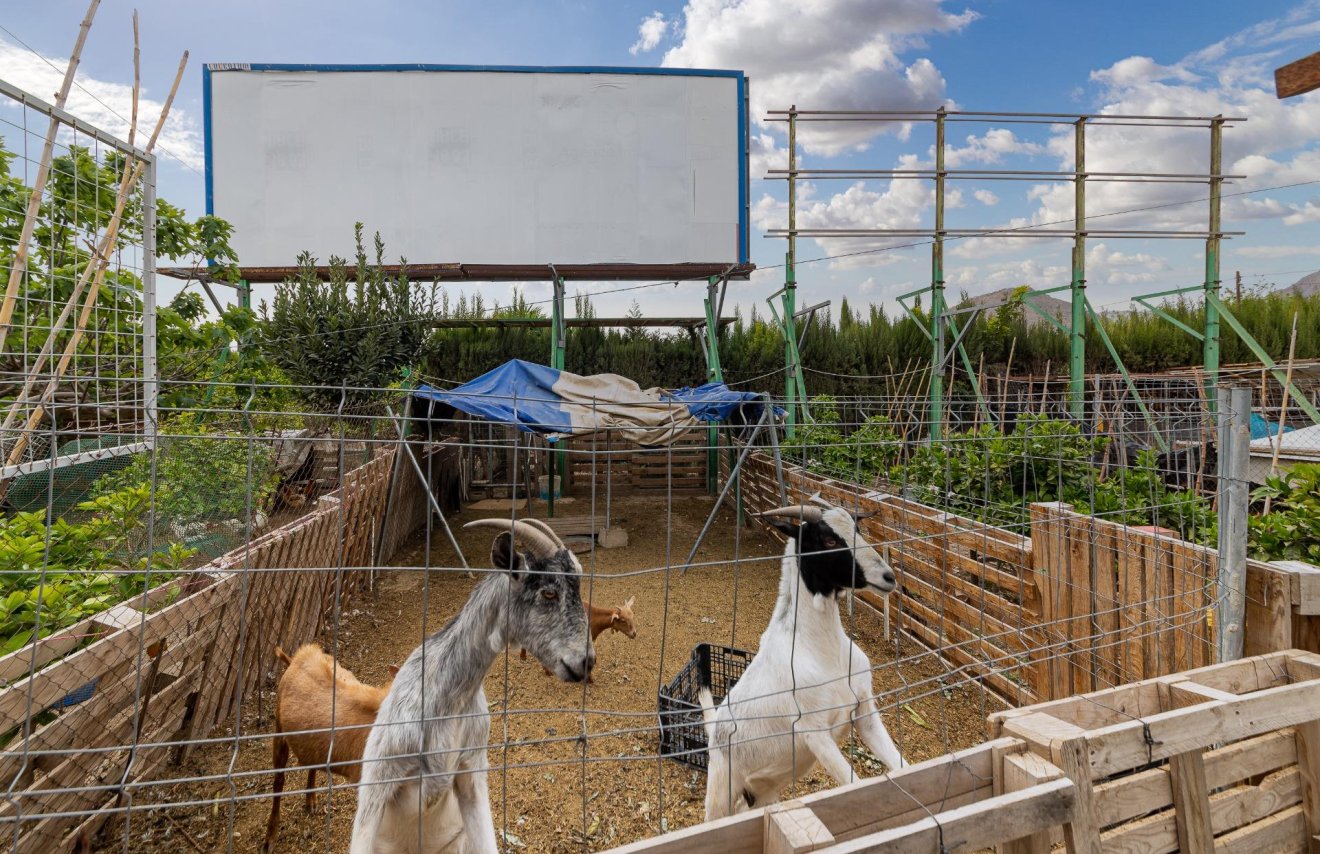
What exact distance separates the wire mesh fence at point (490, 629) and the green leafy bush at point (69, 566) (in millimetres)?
16

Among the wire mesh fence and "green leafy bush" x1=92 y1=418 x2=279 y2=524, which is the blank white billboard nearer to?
the wire mesh fence

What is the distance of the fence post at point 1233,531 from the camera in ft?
9.61

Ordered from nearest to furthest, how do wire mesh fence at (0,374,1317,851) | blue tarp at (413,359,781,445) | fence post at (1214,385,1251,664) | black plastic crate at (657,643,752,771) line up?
1. wire mesh fence at (0,374,1317,851)
2. fence post at (1214,385,1251,664)
3. black plastic crate at (657,643,752,771)
4. blue tarp at (413,359,781,445)

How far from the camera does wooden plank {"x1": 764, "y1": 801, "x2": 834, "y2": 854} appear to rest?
4.88ft

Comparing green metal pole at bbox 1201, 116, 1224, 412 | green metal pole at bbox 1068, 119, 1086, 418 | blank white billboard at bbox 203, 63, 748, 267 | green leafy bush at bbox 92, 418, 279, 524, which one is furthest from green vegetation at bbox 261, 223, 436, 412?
green metal pole at bbox 1201, 116, 1224, 412

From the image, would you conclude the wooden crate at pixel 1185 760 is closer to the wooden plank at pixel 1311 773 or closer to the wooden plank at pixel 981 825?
the wooden plank at pixel 1311 773

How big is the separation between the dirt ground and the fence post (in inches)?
48.5

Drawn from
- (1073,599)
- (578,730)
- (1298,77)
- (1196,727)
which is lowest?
(578,730)

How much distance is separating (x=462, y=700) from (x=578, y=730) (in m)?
2.67

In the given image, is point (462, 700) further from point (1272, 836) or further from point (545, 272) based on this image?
point (545, 272)

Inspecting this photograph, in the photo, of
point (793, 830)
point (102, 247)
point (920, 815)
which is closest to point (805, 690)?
point (920, 815)

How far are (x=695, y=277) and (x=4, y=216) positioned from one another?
10.2m

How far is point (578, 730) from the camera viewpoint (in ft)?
16.4

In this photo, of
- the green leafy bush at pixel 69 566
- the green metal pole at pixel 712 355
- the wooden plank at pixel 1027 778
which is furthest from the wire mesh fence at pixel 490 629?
the green metal pole at pixel 712 355
